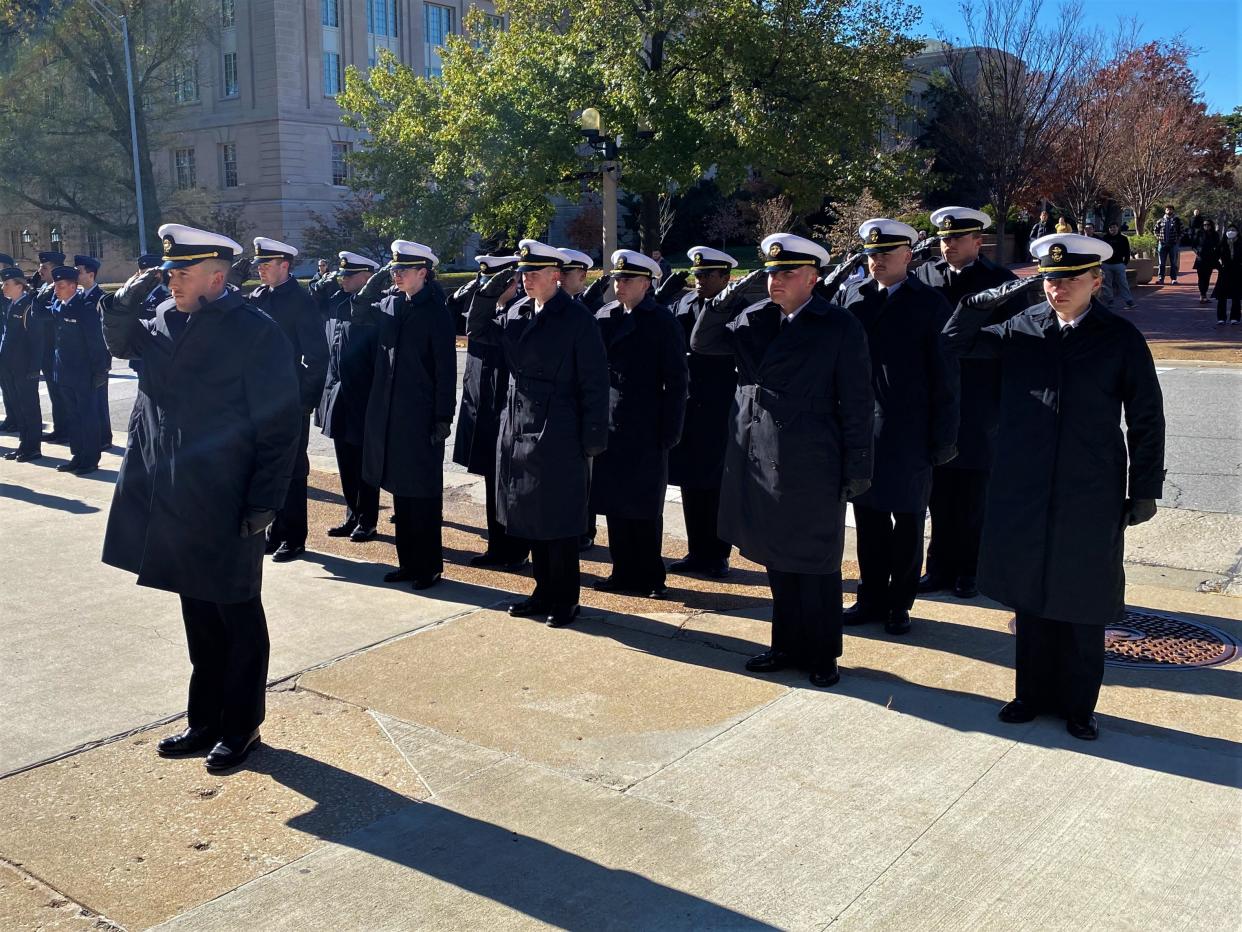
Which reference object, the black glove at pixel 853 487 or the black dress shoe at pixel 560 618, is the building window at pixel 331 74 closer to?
the black dress shoe at pixel 560 618

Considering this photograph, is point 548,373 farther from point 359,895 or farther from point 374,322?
point 359,895

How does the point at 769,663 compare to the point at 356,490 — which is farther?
the point at 356,490


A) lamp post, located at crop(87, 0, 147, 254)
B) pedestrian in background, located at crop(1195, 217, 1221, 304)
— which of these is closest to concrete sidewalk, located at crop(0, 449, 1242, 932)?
pedestrian in background, located at crop(1195, 217, 1221, 304)

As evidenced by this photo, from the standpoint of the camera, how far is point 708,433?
761cm

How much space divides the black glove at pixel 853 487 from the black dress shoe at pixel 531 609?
1.94m

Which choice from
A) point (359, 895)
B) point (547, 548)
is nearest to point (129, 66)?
point (547, 548)

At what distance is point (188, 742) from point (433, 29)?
2187 inches

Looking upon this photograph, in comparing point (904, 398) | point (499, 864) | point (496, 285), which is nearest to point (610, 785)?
point (499, 864)

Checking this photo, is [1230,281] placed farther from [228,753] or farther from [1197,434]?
[228,753]

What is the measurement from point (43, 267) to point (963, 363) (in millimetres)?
11263

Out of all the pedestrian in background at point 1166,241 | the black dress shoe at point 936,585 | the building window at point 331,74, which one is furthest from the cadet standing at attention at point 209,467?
the building window at point 331,74

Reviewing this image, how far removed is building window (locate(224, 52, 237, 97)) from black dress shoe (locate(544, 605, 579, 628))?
5009 centimetres

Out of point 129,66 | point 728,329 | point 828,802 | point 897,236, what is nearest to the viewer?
point 828,802

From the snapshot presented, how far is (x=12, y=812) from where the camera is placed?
169 inches
